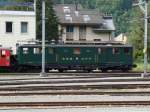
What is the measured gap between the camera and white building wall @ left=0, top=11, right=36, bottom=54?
56906 mm

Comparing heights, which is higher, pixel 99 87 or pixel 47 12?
pixel 47 12

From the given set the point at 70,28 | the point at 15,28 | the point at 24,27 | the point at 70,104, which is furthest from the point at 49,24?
the point at 70,104

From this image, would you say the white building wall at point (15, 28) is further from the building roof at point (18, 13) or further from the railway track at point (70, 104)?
the railway track at point (70, 104)

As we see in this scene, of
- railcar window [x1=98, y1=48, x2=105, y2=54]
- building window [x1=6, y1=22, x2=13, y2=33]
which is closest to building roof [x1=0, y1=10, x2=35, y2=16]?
building window [x1=6, y1=22, x2=13, y2=33]

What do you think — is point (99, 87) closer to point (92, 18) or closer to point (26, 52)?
point (26, 52)

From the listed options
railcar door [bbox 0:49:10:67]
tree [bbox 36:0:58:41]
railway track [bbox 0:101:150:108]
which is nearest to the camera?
railway track [bbox 0:101:150:108]

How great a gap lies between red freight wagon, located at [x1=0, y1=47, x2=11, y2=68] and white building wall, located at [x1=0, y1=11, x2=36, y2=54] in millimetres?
12921

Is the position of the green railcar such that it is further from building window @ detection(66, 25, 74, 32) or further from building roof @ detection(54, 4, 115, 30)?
building window @ detection(66, 25, 74, 32)

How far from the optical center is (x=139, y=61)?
73312 mm

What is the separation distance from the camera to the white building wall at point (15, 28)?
2240 inches

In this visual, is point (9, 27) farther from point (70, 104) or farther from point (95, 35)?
point (70, 104)

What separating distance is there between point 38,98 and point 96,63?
2420 centimetres

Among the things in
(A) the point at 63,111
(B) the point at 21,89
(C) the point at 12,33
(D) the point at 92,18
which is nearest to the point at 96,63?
(C) the point at 12,33

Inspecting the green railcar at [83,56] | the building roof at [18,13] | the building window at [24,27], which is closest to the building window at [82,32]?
the building window at [24,27]
